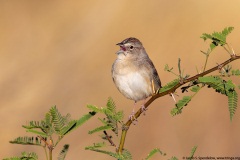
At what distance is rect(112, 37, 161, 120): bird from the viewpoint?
5.88 m

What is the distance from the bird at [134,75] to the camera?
5.88m

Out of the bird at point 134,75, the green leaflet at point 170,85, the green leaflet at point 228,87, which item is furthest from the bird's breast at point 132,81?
the green leaflet at point 228,87

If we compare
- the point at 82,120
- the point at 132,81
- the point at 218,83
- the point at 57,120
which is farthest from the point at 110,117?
the point at 132,81

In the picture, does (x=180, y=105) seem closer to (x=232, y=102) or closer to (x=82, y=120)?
(x=232, y=102)

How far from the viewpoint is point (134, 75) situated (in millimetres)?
5918

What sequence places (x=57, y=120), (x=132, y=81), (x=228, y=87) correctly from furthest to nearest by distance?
(x=132, y=81) < (x=228, y=87) < (x=57, y=120)

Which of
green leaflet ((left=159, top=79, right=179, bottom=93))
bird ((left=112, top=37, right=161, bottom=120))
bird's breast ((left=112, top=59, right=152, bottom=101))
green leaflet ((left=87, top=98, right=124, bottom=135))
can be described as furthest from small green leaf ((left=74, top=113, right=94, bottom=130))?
bird's breast ((left=112, top=59, right=152, bottom=101))

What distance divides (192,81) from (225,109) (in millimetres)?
7649

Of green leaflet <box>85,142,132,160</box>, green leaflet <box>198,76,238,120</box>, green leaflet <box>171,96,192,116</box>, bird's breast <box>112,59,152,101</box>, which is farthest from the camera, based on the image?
bird's breast <box>112,59,152,101</box>

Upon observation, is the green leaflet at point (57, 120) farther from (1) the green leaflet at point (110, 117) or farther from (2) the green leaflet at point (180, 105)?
(2) the green leaflet at point (180, 105)

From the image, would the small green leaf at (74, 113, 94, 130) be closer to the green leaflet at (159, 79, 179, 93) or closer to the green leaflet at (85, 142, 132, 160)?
the green leaflet at (85, 142, 132, 160)

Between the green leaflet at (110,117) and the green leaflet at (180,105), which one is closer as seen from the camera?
the green leaflet at (110,117)

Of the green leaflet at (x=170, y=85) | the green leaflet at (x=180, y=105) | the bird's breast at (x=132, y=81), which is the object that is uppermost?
the bird's breast at (x=132, y=81)

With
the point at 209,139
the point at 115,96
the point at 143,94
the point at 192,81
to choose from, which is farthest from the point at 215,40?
the point at 115,96
